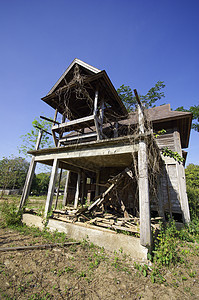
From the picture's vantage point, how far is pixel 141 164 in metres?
4.01

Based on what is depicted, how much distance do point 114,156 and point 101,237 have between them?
281cm

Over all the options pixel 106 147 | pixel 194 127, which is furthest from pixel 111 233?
pixel 194 127

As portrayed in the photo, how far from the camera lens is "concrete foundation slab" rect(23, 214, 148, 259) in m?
3.52

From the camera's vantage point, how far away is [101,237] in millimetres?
4199

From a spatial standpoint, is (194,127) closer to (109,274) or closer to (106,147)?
(106,147)

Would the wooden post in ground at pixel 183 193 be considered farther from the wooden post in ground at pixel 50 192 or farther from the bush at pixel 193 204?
the wooden post in ground at pixel 50 192

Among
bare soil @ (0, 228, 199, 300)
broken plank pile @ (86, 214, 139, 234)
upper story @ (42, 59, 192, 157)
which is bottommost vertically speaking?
bare soil @ (0, 228, 199, 300)

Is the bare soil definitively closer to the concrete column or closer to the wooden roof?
the concrete column

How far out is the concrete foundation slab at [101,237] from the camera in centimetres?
352

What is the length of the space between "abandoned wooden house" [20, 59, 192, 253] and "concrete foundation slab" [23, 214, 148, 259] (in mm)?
255

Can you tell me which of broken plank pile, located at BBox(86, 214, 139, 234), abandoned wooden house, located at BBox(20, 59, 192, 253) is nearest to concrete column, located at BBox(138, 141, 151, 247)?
abandoned wooden house, located at BBox(20, 59, 192, 253)

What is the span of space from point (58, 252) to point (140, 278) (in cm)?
228

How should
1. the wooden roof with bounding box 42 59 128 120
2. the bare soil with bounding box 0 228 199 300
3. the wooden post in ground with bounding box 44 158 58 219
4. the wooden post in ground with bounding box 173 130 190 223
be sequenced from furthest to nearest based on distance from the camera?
1. the wooden roof with bounding box 42 59 128 120
2. the wooden post in ground with bounding box 173 130 190 223
3. the wooden post in ground with bounding box 44 158 58 219
4. the bare soil with bounding box 0 228 199 300

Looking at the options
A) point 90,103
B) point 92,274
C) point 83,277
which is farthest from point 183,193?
point 90,103
